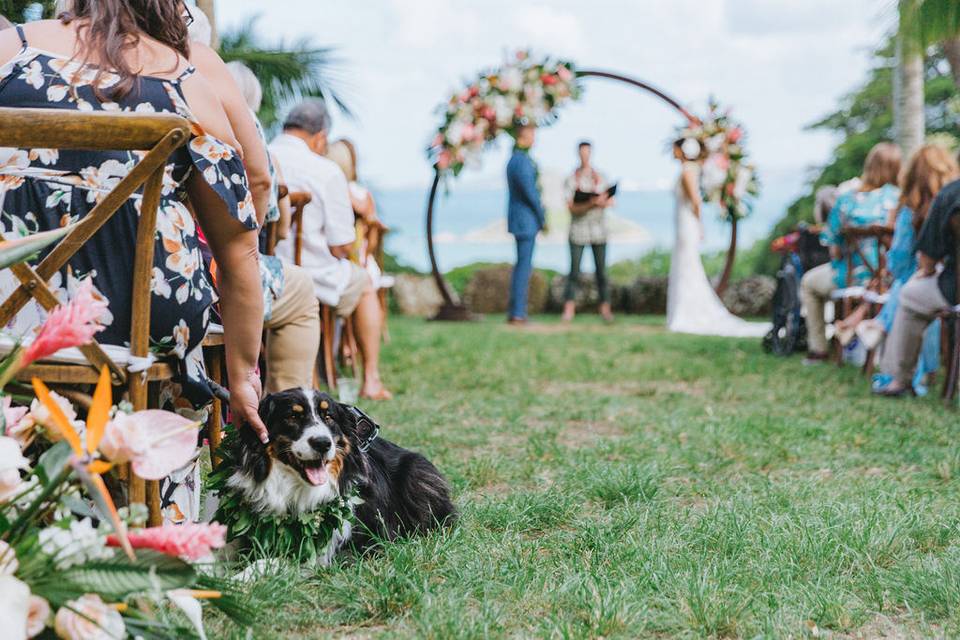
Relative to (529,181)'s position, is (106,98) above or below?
A: below

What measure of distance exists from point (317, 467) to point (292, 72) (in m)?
4.02

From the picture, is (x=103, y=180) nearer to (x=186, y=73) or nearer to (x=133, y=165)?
(x=133, y=165)

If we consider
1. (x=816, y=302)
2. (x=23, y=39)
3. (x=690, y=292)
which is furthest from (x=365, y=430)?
(x=690, y=292)

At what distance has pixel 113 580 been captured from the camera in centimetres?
139

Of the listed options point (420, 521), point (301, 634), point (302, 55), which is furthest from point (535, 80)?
point (301, 634)

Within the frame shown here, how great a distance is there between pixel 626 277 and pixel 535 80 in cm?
607

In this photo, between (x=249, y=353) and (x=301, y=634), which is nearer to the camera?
(x=301, y=634)

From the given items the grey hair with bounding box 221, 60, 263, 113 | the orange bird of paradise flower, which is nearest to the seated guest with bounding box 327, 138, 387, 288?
the grey hair with bounding box 221, 60, 263, 113

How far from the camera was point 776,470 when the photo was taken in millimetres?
3754

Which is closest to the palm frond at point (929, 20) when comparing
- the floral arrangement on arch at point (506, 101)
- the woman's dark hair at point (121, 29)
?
the woman's dark hair at point (121, 29)

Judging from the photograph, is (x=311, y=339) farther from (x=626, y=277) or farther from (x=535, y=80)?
(x=626, y=277)

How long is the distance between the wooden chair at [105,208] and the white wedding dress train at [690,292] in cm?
960

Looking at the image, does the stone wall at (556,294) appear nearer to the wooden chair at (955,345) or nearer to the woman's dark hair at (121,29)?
the wooden chair at (955,345)

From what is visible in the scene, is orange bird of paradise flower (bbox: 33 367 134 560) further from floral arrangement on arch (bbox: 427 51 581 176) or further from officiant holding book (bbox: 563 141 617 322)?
officiant holding book (bbox: 563 141 617 322)
